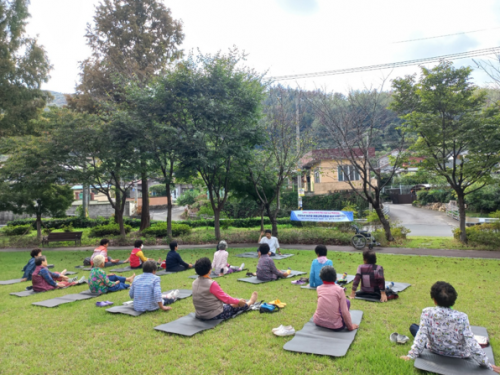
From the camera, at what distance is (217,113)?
1486cm

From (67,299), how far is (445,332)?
7219 mm

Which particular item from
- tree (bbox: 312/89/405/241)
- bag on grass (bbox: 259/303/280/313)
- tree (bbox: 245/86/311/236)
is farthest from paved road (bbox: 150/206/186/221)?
bag on grass (bbox: 259/303/280/313)

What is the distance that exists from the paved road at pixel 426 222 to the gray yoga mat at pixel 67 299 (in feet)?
50.5

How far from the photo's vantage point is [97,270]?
8016 millimetres

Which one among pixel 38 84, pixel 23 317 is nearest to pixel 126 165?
pixel 38 84

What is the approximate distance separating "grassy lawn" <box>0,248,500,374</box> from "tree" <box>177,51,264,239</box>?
786 cm

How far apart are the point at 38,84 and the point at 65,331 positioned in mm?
20190

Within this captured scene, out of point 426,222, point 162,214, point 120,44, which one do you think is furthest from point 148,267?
point 162,214

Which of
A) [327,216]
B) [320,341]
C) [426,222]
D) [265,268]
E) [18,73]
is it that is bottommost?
[426,222]

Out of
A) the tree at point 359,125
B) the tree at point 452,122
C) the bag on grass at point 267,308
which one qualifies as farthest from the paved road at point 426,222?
the bag on grass at point 267,308

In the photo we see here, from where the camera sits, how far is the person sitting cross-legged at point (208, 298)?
5605mm

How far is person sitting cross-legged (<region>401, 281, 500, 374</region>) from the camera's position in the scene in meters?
3.86

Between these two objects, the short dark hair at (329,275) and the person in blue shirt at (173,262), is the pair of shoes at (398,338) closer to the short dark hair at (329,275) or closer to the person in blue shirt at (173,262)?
the short dark hair at (329,275)

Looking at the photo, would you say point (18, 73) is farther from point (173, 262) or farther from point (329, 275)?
point (329, 275)
